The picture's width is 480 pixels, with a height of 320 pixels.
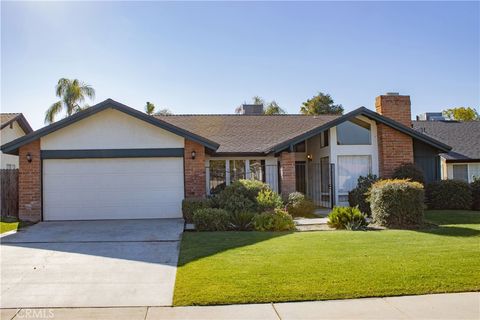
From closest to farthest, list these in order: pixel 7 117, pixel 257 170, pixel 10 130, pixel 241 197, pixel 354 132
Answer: pixel 241 197, pixel 354 132, pixel 257 170, pixel 10 130, pixel 7 117

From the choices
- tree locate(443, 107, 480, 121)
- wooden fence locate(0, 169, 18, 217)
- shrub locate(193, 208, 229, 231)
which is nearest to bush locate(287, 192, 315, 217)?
shrub locate(193, 208, 229, 231)

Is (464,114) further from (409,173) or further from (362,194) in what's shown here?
(362,194)

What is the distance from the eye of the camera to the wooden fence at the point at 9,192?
1579cm

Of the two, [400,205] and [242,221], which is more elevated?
[400,205]

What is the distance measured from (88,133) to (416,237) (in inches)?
444

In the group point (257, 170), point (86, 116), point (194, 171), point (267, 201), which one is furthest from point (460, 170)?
point (86, 116)

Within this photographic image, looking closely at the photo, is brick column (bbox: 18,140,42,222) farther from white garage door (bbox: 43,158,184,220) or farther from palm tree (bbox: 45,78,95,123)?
palm tree (bbox: 45,78,95,123)

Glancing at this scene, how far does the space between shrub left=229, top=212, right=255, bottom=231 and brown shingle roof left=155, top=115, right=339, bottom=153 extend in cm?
556

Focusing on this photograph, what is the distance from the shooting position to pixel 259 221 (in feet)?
39.3

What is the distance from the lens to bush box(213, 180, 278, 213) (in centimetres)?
1330

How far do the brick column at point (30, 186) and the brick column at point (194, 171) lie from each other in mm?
5143

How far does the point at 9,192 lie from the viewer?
15.8 meters

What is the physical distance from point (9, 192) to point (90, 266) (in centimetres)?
970

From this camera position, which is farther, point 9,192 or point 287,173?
point 287,173
